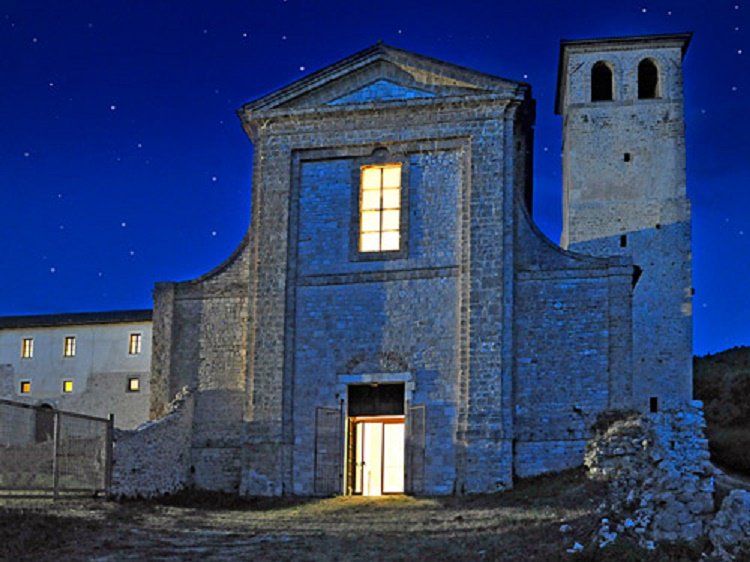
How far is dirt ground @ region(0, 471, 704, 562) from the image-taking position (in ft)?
60.2

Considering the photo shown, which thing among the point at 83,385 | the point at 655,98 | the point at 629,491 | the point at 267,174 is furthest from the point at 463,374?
the point at 83,385

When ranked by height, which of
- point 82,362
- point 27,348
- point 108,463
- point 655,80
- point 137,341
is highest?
point 655,80

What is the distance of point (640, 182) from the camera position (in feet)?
150

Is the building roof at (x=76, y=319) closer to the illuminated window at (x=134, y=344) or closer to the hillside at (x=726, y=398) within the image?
the illuminated window at (x=134, y=344)

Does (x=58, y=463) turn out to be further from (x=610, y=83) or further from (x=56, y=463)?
(x=610, y=83)

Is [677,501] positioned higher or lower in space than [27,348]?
lower

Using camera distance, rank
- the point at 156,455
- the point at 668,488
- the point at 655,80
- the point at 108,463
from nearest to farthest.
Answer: the point at 668,488
the point at 108,463
the point at 156,455
the point at 655,80

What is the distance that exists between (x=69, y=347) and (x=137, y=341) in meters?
3.70

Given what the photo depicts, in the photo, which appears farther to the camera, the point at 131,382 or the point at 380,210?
the point at 131,382

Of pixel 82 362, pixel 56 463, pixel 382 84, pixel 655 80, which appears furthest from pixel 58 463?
pixel 655 80

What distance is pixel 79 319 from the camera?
5053 centimetres

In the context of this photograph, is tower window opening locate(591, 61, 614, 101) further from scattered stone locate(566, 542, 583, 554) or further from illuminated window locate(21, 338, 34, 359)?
scattered stone locate(566, 542, 583, 554)

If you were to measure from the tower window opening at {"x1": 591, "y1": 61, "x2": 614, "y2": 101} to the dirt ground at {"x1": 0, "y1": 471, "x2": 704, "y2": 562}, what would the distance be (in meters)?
26.2

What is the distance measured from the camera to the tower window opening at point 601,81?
48.2 meters
